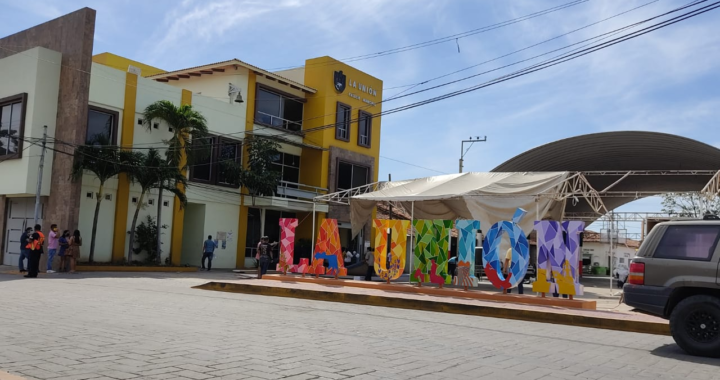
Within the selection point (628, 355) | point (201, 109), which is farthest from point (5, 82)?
point (628, 355)

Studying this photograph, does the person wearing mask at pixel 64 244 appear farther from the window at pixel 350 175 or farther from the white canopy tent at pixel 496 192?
the window at pixel 350 175

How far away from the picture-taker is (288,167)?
36125 mm

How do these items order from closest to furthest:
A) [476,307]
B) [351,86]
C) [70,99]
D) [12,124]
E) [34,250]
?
[476,307]
[34,250]
[70,99]
[12,124]
[351,86]

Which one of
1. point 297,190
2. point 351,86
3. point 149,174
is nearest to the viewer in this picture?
point 149,174

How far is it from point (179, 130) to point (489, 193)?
46.5 ft

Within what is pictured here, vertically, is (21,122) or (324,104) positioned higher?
(324,104)

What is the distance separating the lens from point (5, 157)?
25125 millimetres

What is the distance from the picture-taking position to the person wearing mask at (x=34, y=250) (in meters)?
19.0

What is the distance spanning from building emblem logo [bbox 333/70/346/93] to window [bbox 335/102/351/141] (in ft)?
2.93

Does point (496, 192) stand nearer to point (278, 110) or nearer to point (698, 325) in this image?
point (698, 325)

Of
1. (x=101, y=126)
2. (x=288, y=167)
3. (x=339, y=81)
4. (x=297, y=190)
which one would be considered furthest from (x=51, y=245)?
(x=339, y=81)

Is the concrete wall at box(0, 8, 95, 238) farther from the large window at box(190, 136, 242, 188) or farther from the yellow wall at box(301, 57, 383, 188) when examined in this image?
the yellow wall at box(301, 57, 383, 188)

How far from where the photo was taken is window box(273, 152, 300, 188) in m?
35.3

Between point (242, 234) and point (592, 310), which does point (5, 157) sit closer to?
point (242, 234)
